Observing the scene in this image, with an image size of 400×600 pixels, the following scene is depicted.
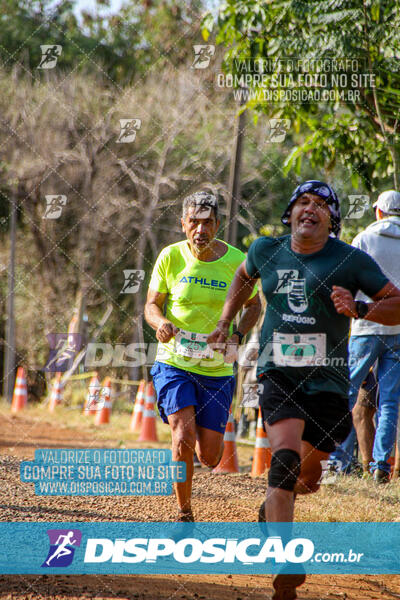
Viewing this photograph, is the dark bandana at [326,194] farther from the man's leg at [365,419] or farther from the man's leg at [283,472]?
the man's leg at [365,419]

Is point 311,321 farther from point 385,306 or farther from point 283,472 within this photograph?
point 283,472

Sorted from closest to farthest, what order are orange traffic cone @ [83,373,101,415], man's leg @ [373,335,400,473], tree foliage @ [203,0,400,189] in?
1. man's leg @ [373,335,400,473]
2. tree foliage @ [203,0,400,189]
3. orange traffic cone @ [83,373,101,415]

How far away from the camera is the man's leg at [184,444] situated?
16.0ft

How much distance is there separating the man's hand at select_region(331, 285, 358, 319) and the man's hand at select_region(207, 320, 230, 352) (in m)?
0.87

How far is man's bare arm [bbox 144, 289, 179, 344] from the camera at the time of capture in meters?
4.78

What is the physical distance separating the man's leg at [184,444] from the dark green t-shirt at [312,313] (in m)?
Result: 1.06

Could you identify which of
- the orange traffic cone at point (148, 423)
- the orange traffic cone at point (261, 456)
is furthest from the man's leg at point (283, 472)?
the orange traffic cone at point (148, 423)

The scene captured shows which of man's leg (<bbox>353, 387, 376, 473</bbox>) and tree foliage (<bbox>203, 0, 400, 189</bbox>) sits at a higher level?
tree foliage (<bbox>203, 0, 400, 189</bbox>)

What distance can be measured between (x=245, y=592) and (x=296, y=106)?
5357 millimetres

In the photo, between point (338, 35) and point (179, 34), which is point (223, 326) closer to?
point (338, 35)

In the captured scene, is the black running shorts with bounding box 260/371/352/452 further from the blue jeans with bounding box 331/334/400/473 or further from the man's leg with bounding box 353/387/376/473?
the man's leg with bounding box 353/387/376/473

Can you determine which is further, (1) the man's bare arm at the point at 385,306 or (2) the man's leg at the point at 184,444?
(2) the man's leg at the point at 184,444

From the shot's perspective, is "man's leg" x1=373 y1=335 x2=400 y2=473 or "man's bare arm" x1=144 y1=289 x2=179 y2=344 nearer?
"man's bare arm" x1=144 y1=289 x2=179 y2=344

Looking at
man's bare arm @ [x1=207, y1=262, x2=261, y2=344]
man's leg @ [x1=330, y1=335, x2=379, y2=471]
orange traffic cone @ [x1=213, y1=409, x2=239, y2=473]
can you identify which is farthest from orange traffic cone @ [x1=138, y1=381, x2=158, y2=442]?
man's bare arm @ [x1=207, y1=262, x2=261, y2=344]
